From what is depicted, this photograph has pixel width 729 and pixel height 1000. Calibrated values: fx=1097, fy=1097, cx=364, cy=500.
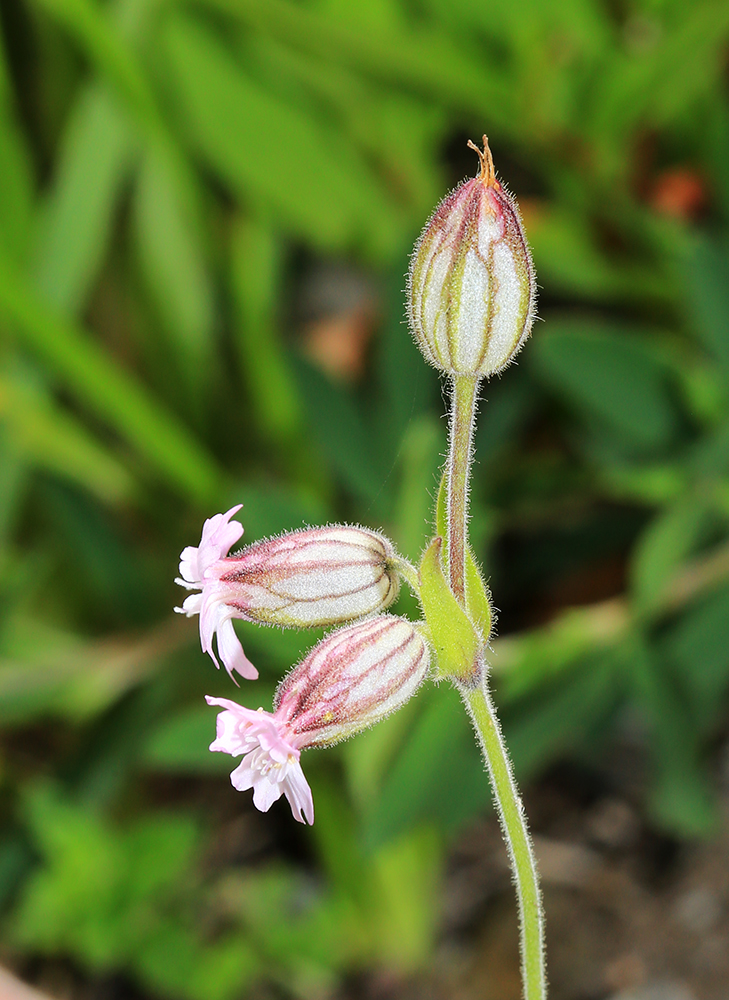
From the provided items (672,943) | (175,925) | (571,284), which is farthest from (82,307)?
(672,943)

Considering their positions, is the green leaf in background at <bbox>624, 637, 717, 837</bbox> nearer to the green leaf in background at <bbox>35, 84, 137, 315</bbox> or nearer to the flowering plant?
the flowering plant

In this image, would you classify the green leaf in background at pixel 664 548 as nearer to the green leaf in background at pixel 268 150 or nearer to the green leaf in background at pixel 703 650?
the green leaf in background at pixel 703 650

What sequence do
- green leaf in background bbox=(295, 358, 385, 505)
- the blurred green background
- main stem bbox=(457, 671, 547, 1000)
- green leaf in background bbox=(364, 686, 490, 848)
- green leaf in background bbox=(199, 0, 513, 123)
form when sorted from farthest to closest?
green leaf in background bbox=(199, 0, 513, 123) < green leaf in background bbox=(295, 358, 385, 505) < the blurred green background < green leaf in background bbox=(364, 686, 490, 848) < main stem bbox=(457, 671, 547, 1000)

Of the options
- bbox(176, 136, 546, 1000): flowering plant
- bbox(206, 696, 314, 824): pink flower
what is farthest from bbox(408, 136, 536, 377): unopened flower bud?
bbox(206, 696, 314, 824): pink flower

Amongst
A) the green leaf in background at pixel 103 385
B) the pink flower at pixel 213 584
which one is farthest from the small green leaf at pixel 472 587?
the green leaf in background at pixel 103 385

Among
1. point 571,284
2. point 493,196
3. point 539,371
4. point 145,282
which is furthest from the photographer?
point 145,282

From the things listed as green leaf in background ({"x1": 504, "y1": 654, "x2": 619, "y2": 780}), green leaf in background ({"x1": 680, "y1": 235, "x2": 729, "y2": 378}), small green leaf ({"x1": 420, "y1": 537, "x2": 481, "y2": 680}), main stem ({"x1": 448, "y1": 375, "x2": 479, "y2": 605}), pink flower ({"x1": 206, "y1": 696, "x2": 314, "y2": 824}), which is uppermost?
green leaf in background ({"x1": 680, "y1": 235, "x2": 729, "y2": 378})

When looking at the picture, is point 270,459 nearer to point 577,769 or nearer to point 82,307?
point 82,307
